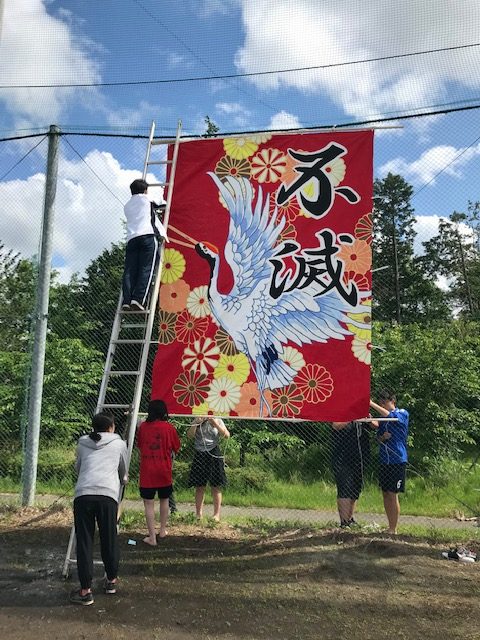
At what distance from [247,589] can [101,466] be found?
1.61 meters

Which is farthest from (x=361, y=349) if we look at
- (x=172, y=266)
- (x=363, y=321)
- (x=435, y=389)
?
(x=435, y=389)

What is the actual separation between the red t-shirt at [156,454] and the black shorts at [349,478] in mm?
1859

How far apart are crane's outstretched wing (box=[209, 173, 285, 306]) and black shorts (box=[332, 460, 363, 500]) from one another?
2.17 meters

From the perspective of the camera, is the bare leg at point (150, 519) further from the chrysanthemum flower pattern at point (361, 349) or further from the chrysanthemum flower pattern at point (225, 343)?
the chrysanthemum flower pattern at point (361, 349)

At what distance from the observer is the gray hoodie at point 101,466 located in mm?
4105

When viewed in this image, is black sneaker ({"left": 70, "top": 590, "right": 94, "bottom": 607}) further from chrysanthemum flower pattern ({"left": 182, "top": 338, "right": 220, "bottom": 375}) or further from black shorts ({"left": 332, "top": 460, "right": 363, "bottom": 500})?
black shorts ({"left": 332, "top": 460, "right": 363, "bottom": 500})

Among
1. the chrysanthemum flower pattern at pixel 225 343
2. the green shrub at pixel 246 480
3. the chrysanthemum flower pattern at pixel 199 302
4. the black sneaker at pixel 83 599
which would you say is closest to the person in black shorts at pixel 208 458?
the chrysanthemum flower pattern at pixel 225 343

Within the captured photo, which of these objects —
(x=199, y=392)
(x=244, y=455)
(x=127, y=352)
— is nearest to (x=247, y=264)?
(x=199, y=392)

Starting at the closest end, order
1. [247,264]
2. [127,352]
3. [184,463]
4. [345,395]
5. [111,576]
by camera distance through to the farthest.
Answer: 1. [111,576]
2. [345,395]
3. [247,264]
4. [127,352]
5. [184,463]

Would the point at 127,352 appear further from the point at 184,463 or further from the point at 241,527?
the point at 241,527

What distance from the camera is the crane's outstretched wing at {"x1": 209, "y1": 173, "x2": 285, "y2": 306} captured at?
5.22m

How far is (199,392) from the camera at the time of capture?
201 inches

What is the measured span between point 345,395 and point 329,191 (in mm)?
2001

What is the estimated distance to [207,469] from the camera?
19.9ft
